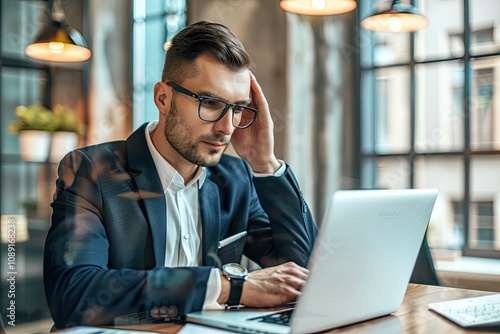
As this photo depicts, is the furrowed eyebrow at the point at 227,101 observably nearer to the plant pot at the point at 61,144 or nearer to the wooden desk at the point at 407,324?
the plant pot at the point at 61,144

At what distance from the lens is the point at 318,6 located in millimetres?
1762

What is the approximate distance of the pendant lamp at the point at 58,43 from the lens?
1.26m

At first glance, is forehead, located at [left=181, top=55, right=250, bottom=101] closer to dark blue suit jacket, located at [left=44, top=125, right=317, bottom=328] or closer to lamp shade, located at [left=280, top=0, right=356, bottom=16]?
dark blue suit jacket, located at [left=44, top=125, right=317, bottom=328]

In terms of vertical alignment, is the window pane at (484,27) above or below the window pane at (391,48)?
above

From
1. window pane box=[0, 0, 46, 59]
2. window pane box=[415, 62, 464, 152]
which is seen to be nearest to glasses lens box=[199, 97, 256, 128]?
window pane box=[0, 0, 46, 59]

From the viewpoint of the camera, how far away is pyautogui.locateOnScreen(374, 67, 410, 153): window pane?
2.02 m

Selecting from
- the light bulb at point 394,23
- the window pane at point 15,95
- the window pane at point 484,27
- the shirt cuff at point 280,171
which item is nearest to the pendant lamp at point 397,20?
the light bulb at point 394,23

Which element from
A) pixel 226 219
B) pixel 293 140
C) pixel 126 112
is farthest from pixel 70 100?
pixel 293 140

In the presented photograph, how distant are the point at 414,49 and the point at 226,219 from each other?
3.73 feet

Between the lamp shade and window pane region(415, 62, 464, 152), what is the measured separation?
1.58ft

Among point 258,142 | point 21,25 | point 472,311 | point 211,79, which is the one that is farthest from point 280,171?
point 21,25

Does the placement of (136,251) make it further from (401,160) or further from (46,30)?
(401,160)

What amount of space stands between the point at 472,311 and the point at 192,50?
0.83m

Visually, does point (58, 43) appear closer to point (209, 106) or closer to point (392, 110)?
point (209, 106)
